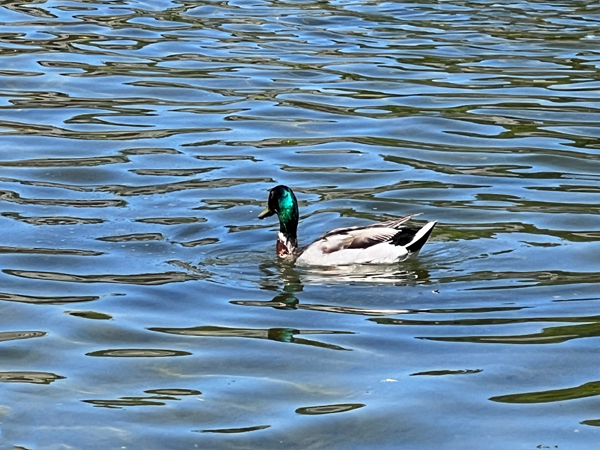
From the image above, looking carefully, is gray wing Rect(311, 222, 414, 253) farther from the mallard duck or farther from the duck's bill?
the duck's bill

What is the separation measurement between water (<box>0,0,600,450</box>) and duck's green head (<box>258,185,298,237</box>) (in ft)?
0.96

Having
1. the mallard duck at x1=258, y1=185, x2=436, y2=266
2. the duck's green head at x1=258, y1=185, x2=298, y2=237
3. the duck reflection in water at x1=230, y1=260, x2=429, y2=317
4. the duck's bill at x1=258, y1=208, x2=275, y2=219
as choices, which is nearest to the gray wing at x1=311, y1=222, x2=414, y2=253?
the mallard duck at x1=258, y1=185, x2=436, y2=266

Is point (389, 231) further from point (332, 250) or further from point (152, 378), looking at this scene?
point (152, 378)

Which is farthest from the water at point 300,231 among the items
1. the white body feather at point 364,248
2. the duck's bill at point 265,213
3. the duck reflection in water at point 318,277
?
the duck's bill at point 265,213

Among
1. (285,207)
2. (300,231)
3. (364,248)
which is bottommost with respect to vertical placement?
(300,231)

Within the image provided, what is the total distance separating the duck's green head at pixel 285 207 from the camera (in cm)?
1129

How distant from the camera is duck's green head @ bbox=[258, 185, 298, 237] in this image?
1129cm

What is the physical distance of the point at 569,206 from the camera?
12133mm

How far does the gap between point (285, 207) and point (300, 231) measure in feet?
2.79

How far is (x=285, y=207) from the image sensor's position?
11.3m

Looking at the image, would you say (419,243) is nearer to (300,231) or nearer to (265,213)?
(265,213)

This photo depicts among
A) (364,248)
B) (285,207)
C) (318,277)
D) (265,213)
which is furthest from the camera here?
(265,213)

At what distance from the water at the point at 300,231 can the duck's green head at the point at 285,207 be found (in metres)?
0.29

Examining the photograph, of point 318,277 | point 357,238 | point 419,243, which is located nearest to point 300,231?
point 357,238
